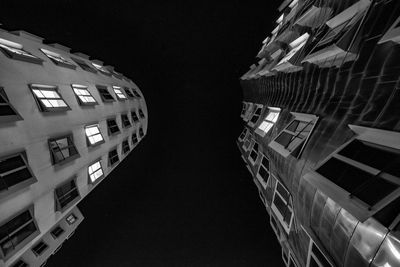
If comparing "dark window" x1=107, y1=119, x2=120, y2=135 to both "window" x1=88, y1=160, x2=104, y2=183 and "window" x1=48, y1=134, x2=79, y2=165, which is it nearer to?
"window" x1=88, y1=160, x2=104, y2=183

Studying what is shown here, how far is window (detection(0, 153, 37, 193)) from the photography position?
7.65 metres

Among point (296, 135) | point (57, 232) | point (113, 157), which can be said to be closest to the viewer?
point (296, 135)

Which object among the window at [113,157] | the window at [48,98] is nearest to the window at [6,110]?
the window at [48,98]

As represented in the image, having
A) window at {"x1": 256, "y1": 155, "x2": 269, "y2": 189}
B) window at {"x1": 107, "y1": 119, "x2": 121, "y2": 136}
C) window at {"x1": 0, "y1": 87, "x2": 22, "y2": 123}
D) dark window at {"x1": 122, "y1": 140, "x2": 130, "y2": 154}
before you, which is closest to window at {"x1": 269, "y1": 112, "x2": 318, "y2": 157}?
window at {"x1": 256, "y1": 155, "x2": 269, "y2": 189}

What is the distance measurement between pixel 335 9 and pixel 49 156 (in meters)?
16.5

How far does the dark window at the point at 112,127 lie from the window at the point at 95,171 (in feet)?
10.1

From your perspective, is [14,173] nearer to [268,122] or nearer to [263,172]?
[263,172]

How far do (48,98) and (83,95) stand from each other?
12.0 feet

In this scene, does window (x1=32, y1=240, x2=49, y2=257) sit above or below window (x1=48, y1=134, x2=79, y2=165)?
below

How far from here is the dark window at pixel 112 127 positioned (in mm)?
17306

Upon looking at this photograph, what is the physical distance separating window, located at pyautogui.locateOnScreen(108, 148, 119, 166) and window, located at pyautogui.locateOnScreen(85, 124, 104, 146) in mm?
2770

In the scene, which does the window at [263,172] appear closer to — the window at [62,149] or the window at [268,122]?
the window at [268,122]

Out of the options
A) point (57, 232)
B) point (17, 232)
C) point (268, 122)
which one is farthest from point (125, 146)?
point (268, 122)

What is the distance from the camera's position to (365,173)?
5.36 metres
